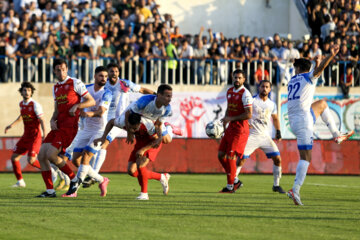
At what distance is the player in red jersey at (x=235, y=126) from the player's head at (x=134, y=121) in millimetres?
2866

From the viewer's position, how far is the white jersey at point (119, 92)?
14.1 meters

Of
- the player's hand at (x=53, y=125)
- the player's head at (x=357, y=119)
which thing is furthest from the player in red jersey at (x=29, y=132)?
the player's head at (x=357, y=119)

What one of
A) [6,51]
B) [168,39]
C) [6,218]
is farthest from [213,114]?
[6,218]

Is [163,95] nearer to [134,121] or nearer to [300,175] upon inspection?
[134,121]

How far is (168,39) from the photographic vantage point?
24500 millimetres

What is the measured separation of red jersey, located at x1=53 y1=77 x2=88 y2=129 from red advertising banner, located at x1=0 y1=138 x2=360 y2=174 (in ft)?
31.9

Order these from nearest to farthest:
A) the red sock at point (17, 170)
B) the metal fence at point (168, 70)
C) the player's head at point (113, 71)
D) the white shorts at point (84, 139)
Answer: the white shorts at point (84, 139), the player's head at point (113, 71), the red sock at point (17, 170), the metal fence at point (168, 70)

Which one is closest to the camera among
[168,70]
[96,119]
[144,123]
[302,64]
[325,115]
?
[144,123]

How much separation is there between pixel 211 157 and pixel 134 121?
465 inches

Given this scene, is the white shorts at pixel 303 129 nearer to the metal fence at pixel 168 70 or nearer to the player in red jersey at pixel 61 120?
the player in red jersey at pixel 61 120

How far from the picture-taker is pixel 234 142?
1413 cm

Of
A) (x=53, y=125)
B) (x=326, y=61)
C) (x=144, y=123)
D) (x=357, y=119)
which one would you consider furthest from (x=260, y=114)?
(x=357, y=119)

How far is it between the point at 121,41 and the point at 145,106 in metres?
12.5

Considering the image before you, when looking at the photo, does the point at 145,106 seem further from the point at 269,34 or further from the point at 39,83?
the point at 269,34
